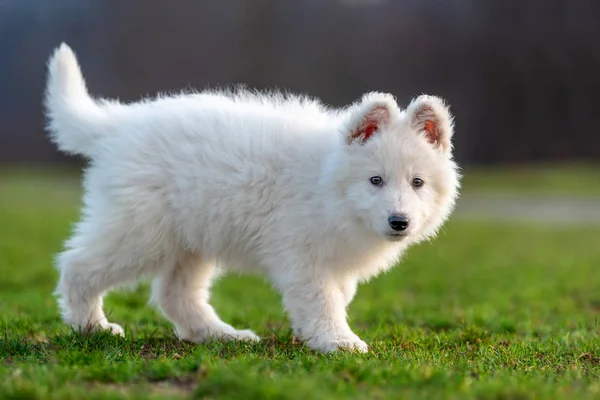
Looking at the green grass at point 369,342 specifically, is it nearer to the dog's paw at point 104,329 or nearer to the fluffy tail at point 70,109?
the dog's paw at point 104,329

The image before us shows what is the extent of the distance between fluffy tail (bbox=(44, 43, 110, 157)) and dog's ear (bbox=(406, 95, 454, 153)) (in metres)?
2.24

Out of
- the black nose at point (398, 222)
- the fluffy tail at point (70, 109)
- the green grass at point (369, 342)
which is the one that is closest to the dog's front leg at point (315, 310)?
the green grass at point (369, 342)

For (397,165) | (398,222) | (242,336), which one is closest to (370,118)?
(397,165)

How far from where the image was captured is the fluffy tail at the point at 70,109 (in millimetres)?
5914

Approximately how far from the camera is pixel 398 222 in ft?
16.0

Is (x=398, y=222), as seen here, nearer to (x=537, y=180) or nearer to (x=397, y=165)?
(x=397, y=165)

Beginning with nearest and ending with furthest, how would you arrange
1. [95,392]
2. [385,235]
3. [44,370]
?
[95,392] < [44,370] < [385,235]

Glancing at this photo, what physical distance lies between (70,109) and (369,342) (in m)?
2.76

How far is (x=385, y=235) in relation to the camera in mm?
4945

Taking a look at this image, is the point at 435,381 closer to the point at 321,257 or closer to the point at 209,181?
the point at 321,257

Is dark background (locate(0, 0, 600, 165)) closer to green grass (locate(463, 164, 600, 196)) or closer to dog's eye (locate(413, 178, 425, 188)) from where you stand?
green grass (locate(463, 164, 600, 196))

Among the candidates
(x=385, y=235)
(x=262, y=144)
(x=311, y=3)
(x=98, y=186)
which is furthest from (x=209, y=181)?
(x=311, y=3)

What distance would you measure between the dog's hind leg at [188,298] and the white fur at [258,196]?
8 centimetres

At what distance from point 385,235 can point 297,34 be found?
108ft
